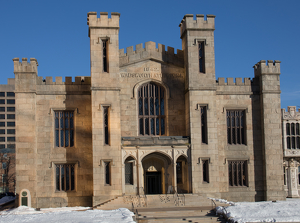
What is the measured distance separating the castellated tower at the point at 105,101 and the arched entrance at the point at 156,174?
111 inches

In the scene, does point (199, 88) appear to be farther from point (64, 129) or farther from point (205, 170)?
point (64, 129)

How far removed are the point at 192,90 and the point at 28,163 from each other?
40.7 ft

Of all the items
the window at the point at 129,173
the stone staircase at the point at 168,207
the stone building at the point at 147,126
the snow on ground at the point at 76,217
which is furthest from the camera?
the window at the point at 129,173

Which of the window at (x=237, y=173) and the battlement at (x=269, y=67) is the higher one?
the battlement at (x=269, y=67)

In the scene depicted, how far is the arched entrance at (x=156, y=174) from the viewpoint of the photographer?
2902cm

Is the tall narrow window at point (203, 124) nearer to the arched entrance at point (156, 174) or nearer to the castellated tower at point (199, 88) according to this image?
the castellated tower at point (199, 88)

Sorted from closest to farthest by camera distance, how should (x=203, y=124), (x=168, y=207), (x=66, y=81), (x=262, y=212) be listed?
(x=262, y=212)
(x=168, y=207)
(x=203, y=124)
(x=66, y=81)

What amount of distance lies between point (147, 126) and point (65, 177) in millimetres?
6830

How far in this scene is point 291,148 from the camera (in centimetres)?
3388

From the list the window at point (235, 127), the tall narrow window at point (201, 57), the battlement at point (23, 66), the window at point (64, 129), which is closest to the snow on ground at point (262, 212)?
the window at point (235, 127)

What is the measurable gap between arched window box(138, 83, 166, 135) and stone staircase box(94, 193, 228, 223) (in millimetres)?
5269

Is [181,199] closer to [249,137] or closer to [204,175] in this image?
[204,175]

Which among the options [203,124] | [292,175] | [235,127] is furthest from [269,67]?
[292,175]

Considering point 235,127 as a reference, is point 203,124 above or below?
above
